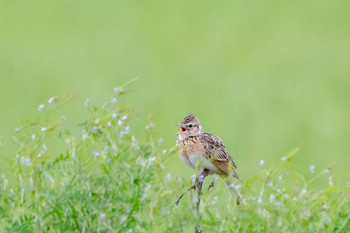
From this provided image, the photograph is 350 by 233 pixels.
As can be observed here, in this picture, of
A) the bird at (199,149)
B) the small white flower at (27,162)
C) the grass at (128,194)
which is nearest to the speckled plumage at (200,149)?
the bird at (199,149)

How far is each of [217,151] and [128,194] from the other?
6.44 ft

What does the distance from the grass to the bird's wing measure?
1671 millimetres

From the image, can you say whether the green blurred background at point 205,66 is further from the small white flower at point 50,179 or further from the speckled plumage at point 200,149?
the small white flower at point 50,179

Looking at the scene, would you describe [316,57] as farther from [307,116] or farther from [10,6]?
[10,6]

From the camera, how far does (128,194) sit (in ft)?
13.4

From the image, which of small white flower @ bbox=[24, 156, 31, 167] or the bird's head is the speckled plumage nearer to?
the bird's head

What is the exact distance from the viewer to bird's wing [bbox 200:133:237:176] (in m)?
5.92

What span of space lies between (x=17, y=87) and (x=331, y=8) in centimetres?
722

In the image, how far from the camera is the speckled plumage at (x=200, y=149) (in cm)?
589

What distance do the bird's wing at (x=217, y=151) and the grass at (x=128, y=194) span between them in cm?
167

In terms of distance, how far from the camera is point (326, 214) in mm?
4035

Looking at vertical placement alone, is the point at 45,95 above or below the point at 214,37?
below

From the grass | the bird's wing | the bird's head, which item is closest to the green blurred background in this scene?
the bird's head

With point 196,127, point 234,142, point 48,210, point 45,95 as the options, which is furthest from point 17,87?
point 48,210
